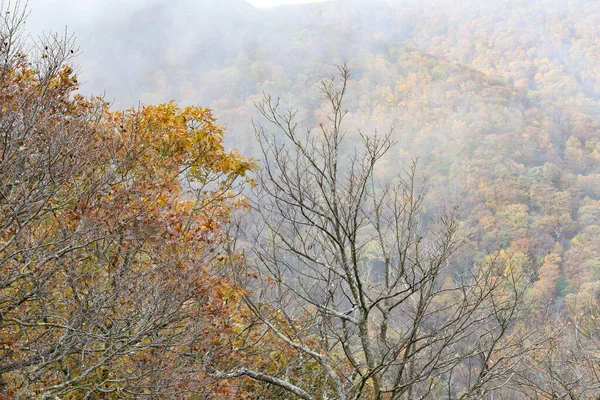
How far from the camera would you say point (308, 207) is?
4.69 m

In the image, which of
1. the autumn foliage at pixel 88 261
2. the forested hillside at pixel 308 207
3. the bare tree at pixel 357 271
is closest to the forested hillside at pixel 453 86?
the forested hillside at pixel 308 207

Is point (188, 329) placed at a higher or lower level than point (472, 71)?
lower

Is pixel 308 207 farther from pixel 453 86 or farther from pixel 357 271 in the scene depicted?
pixel 453 86

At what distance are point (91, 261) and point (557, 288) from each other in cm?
5767

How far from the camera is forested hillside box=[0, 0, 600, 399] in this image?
459 cm

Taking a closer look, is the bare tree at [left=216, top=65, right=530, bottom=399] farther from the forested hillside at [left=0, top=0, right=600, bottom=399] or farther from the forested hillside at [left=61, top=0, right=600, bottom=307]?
the forested hillside at [left=61, top=0, right=600, bottom=307]

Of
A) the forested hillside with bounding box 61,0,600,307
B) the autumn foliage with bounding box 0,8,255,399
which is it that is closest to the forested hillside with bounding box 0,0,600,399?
the autumn foliage with bounding box 0,8,255,399

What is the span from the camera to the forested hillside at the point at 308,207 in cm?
459

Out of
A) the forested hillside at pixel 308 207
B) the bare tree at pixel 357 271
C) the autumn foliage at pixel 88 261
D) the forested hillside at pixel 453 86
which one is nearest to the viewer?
the autumn foliage at pixel 88 261

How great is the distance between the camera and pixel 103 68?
152125 millimetres

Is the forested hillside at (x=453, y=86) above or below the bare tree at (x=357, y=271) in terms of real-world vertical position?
above

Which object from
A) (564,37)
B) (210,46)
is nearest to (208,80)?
(210,46)

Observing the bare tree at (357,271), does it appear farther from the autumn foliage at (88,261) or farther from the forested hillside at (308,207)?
the autumn foliage at (88,261)

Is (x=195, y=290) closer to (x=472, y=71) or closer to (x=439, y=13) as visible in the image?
(x=472, y=71)
